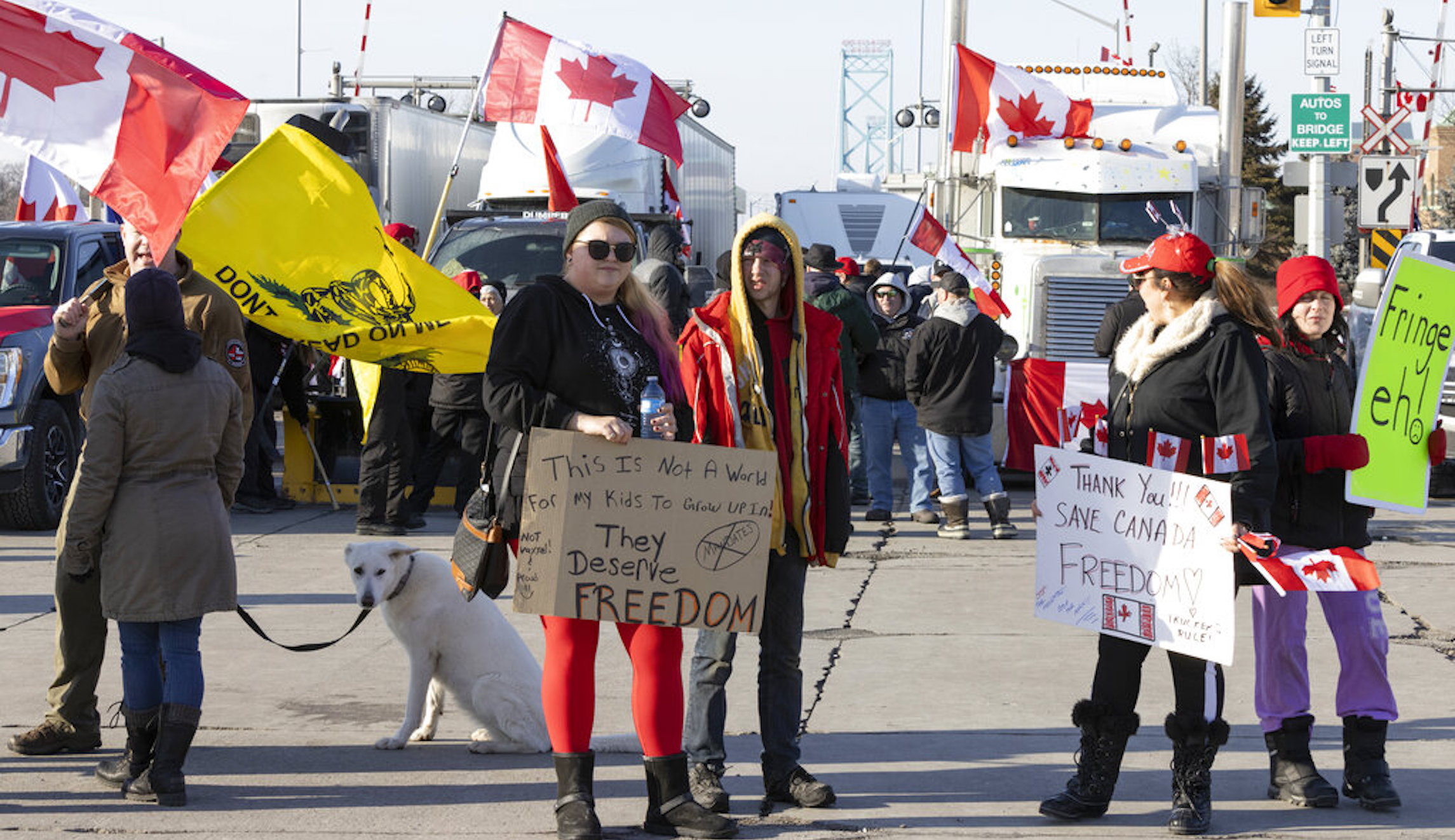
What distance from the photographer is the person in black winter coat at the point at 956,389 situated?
13.0 metres

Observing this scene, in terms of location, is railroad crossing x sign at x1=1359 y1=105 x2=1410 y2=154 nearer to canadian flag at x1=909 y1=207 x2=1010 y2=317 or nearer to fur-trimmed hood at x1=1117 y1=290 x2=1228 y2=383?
canadian flag at x1=909 y1=207 x2=1010 y2=317

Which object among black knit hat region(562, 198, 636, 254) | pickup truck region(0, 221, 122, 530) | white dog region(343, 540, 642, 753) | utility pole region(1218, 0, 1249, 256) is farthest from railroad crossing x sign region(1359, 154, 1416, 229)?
black knit hat region(562, 198, 636, 254)

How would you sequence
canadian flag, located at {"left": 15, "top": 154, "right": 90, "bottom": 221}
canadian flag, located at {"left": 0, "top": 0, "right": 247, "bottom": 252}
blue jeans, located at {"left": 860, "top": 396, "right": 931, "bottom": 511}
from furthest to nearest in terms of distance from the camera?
canadian flag, located at {"left": 15, "top": 154, "right": 90, "bottom": 221} < blue jeans, located at {"left": 860, "top": 396, "right": 931, "bottom": 511} < canadian flag, located at {"left": 0, "top": 0, "right": 247, "bottom": 252}

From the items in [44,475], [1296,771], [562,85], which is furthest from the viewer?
[562,85]

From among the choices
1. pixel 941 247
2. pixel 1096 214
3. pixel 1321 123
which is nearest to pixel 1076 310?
pixel 1096 214

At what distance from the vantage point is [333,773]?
6410 mm

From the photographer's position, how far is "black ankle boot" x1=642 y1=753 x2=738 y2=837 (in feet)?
18.2

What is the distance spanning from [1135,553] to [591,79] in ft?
36.0

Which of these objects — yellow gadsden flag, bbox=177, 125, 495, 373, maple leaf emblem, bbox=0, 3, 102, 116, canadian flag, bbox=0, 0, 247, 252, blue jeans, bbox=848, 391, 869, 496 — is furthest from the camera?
blue jeans, bbox=848, 391, 869, 496

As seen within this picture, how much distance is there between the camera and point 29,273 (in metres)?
13.1

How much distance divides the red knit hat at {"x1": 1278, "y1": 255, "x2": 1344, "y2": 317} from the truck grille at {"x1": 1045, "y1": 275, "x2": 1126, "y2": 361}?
12629mm

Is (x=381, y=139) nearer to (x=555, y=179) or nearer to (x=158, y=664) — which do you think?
(x=555, y=179)

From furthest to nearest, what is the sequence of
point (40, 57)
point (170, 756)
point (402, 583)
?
point (40, 57)
point (402, 583)
point (170, 756)

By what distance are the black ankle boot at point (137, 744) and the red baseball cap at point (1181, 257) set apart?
3396mm
